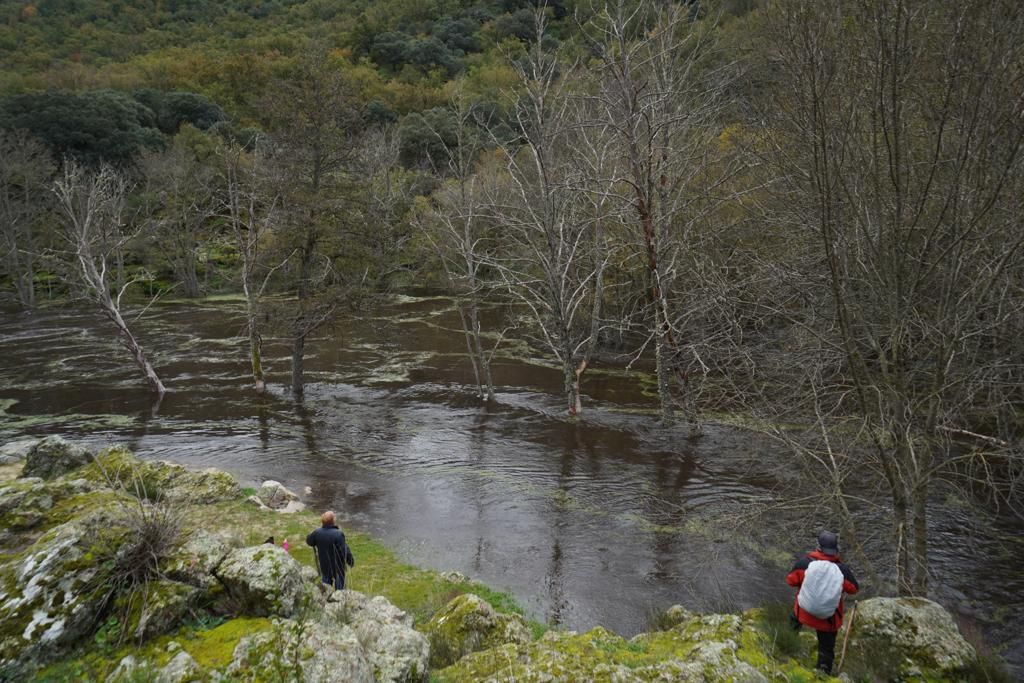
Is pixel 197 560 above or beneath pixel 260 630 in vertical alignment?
above

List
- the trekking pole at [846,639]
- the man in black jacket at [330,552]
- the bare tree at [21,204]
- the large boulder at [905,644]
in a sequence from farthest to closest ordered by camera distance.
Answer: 1. the bare tree at [21,204]
2. the man in black jacket at [330,552]
3. the trekking pole at [846,639]
4. the large boulder at [905,644]

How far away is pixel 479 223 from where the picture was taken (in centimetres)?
2733

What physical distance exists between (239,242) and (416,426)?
8539 mm

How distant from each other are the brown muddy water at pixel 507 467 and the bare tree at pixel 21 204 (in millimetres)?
14511

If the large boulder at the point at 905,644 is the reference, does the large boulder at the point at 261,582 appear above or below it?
above

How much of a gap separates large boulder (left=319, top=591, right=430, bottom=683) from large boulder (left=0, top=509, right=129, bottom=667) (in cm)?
169

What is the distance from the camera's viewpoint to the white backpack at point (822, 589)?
585 centimetres

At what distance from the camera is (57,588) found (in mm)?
4406

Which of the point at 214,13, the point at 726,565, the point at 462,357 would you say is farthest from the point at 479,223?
the point at 214,13


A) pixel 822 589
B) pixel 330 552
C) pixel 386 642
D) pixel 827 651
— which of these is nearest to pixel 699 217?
pixel 822 589

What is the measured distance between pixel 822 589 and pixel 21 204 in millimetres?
50056

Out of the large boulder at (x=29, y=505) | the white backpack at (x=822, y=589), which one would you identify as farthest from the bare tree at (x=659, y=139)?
the large boulder at (x=29, y=505)

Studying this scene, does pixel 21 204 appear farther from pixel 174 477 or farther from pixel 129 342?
pixel 174 477

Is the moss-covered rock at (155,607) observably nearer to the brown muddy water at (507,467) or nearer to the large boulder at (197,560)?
the large boulder at (197,560)
